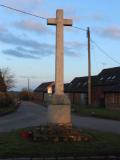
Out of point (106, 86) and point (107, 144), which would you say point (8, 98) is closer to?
point (106, 86)

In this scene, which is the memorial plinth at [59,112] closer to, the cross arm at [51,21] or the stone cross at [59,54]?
the stone cross at [59,54]

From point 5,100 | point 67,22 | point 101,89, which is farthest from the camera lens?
point 101,89

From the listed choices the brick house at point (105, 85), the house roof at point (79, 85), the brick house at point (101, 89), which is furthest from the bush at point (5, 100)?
the house roof at point (79, 85)

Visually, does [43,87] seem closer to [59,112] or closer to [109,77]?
[109,77]

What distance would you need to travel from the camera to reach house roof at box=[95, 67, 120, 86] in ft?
214

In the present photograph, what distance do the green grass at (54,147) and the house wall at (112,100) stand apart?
4032cm

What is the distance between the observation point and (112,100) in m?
57.4

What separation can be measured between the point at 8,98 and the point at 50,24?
121 ft

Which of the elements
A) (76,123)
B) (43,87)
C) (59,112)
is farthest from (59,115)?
(43,87)

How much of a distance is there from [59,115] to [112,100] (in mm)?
41985

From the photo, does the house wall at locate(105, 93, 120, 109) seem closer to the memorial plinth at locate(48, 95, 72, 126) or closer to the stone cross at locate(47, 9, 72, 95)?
the stone cross at locate(47, 9, 72, 95)

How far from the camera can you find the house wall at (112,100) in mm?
55156

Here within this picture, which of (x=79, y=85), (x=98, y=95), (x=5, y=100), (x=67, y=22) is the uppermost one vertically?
(x=79, y=85)

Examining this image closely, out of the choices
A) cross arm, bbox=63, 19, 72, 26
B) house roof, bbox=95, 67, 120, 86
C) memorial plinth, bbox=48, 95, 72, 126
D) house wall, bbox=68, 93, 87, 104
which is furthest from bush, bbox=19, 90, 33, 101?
memorial plinth, bbox=48, 95, 72, 126
